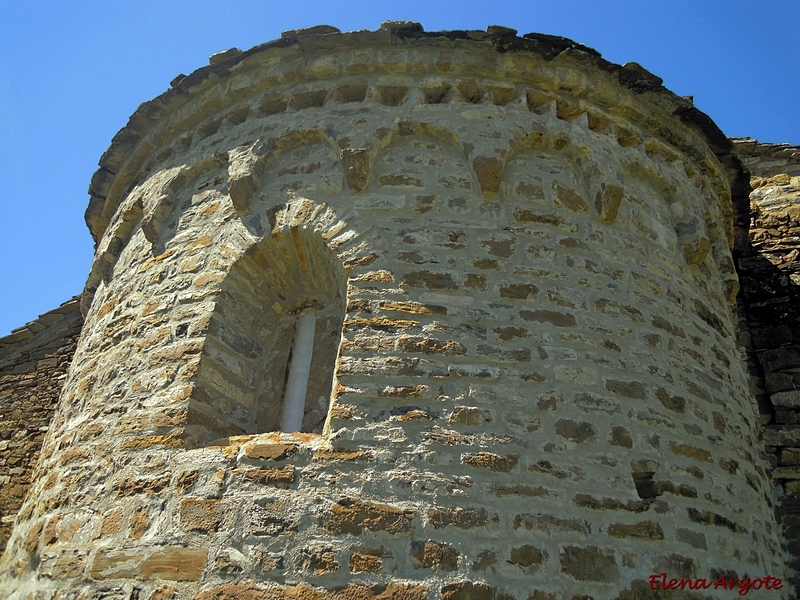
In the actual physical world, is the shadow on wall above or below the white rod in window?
above

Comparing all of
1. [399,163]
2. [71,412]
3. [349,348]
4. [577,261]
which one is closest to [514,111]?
[399,163]

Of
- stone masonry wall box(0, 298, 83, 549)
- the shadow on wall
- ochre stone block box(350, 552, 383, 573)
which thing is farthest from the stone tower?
stone masonry wall box(0, 298, 83, 549)

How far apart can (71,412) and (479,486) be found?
2.60 meters

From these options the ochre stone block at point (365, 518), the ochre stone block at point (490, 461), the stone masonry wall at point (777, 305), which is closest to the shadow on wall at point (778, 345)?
the stone masonry wall at point (777, 305)

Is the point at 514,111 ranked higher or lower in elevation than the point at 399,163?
higher

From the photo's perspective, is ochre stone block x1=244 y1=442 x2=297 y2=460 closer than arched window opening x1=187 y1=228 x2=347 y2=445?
Yes

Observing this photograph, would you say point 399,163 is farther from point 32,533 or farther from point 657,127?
point 32,533

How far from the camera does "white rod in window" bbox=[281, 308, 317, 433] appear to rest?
11.7ft

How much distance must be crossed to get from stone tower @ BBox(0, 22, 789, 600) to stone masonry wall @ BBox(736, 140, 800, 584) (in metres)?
1.20

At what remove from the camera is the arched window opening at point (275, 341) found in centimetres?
349

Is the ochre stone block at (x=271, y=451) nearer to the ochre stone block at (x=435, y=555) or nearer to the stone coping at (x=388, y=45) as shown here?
the ochre stone block at (x=435, y=555)

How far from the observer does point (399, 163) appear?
12.5ft

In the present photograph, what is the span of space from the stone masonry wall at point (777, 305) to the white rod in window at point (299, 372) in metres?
3.44

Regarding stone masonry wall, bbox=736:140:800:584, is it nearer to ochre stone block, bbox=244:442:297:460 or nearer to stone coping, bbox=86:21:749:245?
stone coping, bbox=86:21:749:245
